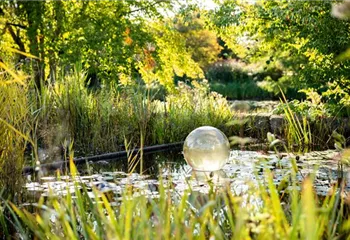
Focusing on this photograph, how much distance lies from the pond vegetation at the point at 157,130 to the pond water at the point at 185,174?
0.02m

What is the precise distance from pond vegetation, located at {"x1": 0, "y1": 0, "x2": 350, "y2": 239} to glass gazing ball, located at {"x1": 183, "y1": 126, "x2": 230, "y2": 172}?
147 millimetres

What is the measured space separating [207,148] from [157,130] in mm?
2465

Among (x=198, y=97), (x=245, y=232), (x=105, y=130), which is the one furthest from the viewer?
(x=198, y=97)

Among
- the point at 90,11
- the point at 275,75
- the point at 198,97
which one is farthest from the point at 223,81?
the point at 198,97

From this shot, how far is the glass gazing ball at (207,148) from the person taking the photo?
4.96 m

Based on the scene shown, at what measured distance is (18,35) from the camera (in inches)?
444

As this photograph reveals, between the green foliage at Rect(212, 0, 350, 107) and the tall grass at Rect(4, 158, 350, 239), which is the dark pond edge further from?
the tall grass at Rect(4, 158, 350, 239)

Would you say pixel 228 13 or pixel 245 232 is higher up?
pixel 228 13

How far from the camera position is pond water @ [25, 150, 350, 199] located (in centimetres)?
410

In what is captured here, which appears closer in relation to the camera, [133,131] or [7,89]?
[7,89]

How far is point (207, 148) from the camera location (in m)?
4.95

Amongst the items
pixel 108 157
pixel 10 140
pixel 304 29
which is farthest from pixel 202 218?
pixel 304 29

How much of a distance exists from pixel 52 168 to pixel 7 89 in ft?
6.81

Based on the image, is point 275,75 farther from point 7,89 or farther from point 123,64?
point 7,89
